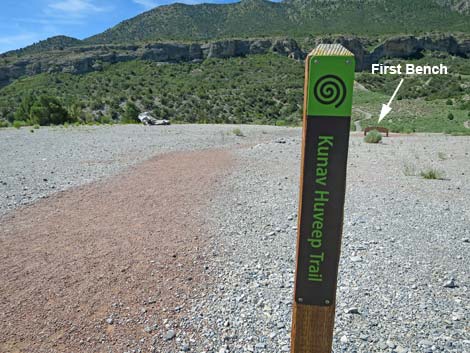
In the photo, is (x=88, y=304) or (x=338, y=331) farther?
(x=88, y=304)

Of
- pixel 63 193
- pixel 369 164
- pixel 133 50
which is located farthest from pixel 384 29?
pixel 63 193

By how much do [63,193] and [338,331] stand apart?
234 inches

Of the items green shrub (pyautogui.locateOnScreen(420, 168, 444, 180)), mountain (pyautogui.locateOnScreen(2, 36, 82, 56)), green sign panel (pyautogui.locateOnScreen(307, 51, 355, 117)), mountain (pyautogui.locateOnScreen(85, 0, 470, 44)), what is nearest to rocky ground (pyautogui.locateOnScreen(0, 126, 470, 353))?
green shrub (pyautogui.locateOnScreen(420, 168, 444, 180))

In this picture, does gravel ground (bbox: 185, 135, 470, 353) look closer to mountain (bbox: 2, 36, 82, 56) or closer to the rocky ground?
the rocky ground

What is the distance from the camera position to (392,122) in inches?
1107

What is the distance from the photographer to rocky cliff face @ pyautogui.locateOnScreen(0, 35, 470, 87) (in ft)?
197

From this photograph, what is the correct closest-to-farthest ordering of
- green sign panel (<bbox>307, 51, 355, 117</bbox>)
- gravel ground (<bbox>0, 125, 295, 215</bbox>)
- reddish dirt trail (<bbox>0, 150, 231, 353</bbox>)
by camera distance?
green sign panel (<bbox>307, 51, 355, 117</bbox>) → reddish dirt trail (<bbox>0, 150, 231, 353</bbox>) → gravel ground (<bbox>0, 125, 295, 215</bbox>)

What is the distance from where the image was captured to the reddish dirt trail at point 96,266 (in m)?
3.05

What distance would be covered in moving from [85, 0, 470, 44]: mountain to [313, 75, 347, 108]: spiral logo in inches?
2811

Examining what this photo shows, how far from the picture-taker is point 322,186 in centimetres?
158

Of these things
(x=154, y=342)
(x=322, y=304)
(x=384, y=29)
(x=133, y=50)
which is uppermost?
(x=384, y=29)

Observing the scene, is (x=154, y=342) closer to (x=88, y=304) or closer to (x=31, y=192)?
(x=88, y=304)

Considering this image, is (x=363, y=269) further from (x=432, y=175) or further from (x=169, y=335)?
(x=432, y=175)

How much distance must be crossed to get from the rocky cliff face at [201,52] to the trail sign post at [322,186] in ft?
209
